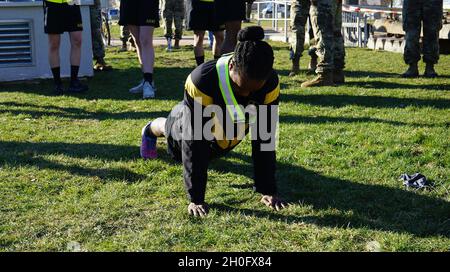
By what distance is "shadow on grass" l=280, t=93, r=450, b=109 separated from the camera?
5993 millimetres

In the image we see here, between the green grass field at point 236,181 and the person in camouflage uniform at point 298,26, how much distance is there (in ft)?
6.12

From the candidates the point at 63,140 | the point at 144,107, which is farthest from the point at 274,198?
the point at 144,107

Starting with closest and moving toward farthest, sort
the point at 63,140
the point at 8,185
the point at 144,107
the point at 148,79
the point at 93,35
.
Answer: the point at 8,185, the point at 63,140, the point at 144,107, the point at 148,79, the point at 93,35

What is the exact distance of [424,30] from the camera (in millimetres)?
8062

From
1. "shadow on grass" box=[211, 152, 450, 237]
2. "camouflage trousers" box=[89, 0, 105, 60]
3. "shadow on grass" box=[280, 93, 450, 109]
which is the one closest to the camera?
"shadow on grass" box=[211, 152, 450, 237]

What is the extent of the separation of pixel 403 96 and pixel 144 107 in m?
2.90

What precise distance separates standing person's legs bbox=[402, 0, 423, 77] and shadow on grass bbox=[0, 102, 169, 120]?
3.93m

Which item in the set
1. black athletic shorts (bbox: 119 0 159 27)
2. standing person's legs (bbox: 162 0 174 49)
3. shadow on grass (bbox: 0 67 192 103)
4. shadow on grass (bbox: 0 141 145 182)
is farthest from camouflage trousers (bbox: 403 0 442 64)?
standing person's legs (bbox: 162 0 174 49)

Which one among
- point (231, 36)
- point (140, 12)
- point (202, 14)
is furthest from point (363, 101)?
point (140, 12)

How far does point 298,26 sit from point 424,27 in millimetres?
1759

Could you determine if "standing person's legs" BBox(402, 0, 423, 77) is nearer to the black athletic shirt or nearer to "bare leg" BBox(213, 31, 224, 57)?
"bare leg" BBox(213, 31, 224, 57)

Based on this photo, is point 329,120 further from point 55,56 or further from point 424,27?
point 55,56

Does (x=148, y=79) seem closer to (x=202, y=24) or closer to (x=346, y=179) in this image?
(x=202, y=24)

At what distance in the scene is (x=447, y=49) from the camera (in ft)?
40.2
